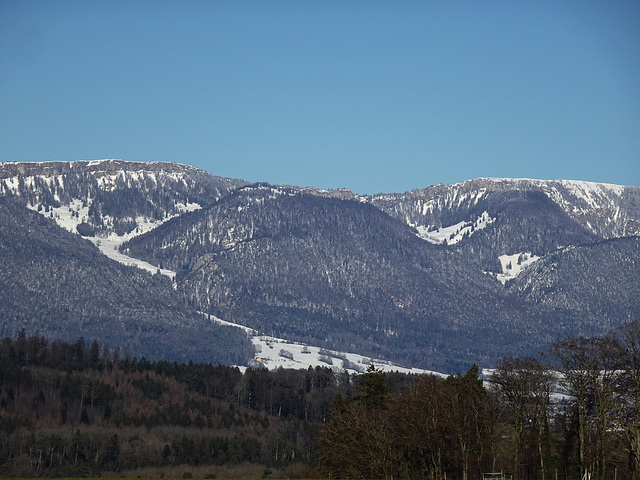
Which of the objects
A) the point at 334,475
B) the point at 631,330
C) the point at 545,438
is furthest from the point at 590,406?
the point at 334,475

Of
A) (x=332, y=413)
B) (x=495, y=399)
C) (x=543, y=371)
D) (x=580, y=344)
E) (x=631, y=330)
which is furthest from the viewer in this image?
(x=332, y=413)

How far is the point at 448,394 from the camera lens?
448 ft

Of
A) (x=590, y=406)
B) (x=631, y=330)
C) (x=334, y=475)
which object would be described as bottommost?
(x=334, y=475)

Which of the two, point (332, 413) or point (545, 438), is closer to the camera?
point (545, 438)

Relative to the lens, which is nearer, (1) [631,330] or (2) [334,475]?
(1) [631,330]

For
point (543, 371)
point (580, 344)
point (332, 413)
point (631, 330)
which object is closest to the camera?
point (631, 330)

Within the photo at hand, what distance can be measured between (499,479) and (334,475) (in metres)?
22.9

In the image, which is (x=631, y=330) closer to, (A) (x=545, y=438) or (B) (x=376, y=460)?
(A) (x=545, y=438)

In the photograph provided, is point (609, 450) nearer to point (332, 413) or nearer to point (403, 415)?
point (403, 415)

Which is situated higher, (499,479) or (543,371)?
(543,371)

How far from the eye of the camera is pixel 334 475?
139625 millimetres

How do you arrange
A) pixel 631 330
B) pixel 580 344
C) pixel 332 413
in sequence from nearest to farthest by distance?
pixel 631 330, pixel 580 344, pixel 332 413

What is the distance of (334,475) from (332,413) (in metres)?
10.8

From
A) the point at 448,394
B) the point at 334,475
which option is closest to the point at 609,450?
the point at 448,394
